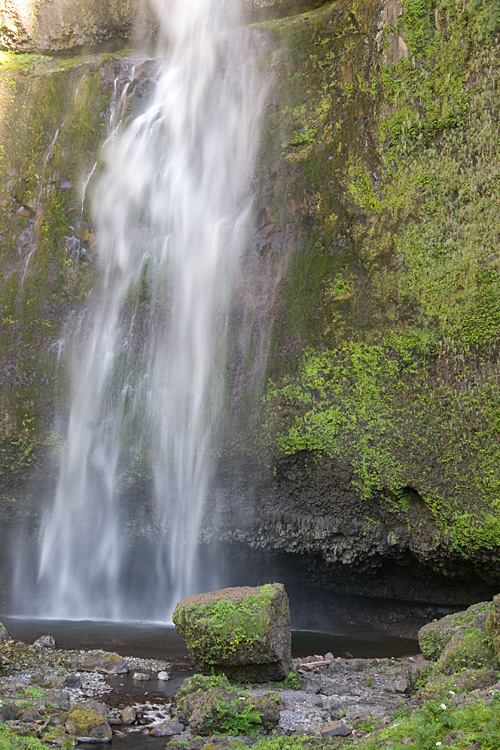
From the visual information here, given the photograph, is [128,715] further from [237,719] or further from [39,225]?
[39,225]

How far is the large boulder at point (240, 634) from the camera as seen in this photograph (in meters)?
7.80

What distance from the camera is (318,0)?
17.0 meters

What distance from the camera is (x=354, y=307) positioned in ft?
44.3

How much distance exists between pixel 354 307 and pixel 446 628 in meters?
6.53

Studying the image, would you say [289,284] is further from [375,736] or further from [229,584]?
[375,736]

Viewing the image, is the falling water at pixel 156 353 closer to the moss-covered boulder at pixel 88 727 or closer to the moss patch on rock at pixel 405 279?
the moss patch on rock at pixel 405 279

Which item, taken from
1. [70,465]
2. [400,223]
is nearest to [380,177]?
[400,223]

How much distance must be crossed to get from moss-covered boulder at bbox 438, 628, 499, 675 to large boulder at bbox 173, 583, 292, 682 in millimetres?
1905

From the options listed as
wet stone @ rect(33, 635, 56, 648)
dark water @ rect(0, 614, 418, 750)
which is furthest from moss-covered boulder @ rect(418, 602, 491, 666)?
wet stone @ rect(33, 635, 56, 648)

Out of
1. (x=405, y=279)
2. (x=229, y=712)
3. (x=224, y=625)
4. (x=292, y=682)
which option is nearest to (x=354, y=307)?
(x=405, y=279)

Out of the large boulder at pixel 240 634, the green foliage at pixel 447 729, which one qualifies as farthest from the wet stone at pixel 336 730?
the large boulder at pixel 240 634

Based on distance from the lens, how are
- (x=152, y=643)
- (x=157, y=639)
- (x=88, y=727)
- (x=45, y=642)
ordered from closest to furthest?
1. (x=88, y=727)
2. (x=45, y=642)
3. (x=152, y=643)
4. (x=157, y=639)

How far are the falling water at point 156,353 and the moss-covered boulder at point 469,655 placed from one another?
721 cm

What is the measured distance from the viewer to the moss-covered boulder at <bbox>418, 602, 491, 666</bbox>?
28.8ft
